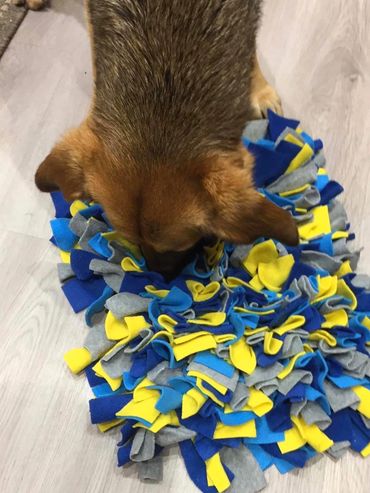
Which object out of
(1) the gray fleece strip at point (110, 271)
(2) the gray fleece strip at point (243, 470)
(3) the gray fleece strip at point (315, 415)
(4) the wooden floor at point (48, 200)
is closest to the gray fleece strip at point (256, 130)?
(4) the wooden floor at point (48, 200)

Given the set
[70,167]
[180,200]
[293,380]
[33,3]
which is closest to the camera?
[180,200]

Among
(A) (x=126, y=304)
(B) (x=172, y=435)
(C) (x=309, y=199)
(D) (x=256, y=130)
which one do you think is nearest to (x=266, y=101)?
(D) (x=256, y=130)

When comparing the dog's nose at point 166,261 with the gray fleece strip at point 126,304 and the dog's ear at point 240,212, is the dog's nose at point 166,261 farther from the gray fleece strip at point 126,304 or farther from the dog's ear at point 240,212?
the dog's ear at point 240,212

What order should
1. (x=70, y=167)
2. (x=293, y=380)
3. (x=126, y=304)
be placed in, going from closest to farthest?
(x=70, y=167) → (x=293, y=380) → (x=126, y=304)

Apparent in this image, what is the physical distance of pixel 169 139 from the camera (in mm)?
1227

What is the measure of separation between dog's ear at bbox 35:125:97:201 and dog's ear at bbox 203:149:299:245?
1.15ft

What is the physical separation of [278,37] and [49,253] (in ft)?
4.86

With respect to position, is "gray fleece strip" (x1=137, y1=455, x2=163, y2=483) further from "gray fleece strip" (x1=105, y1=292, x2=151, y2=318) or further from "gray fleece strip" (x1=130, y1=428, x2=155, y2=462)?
"gray fleece strip" (x1=105, y1=292, x2=151, y2=318)

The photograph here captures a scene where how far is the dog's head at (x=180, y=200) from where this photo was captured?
1211mm

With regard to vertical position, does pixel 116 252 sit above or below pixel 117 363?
above

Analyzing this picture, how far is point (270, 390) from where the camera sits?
147 centimetres

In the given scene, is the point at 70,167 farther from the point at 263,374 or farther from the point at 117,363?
the point at 263,374

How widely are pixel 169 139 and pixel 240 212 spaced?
0.25 meters

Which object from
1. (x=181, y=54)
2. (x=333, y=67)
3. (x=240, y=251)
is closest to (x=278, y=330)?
(x=240, y=251)
